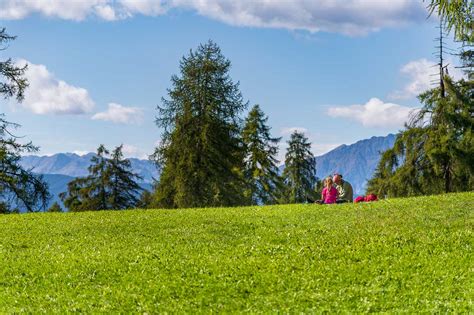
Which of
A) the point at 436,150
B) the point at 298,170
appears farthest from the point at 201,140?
the point at 298,170

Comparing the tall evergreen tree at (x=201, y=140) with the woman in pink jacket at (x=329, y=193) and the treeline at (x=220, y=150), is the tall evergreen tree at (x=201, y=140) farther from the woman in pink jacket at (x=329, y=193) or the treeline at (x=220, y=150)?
the woman in pink jacket at (x=329, y=193)

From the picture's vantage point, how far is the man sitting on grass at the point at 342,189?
31.0 meters

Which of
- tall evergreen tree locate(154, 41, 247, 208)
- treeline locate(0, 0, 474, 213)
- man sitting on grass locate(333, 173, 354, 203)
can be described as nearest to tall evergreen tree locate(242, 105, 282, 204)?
treeline locate(0, 0, 474, 213)

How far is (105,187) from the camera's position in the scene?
6931 cm

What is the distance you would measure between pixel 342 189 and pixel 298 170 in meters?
47.0

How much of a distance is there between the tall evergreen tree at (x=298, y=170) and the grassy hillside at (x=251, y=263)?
51396 mm

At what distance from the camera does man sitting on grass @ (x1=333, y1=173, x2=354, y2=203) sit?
30984 mm

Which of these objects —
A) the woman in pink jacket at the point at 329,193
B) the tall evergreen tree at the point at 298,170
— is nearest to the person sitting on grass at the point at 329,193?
the woman in pink jacket at the point at 329,193

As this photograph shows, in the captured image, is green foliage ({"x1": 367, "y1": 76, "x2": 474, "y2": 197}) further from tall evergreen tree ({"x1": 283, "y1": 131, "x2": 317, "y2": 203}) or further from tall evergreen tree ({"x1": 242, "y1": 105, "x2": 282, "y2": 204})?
tall evergreen tree ({"x1": 283, "y1": 131, "x2": 317, "y2": 203})

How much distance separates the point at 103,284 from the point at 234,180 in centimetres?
3604

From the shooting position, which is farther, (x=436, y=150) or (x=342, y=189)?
(x=436, y=150)

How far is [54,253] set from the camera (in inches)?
736

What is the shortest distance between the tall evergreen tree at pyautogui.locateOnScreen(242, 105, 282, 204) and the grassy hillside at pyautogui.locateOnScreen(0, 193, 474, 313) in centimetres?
3854

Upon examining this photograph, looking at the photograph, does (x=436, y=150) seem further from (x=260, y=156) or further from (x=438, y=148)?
(x=260, y=156)
